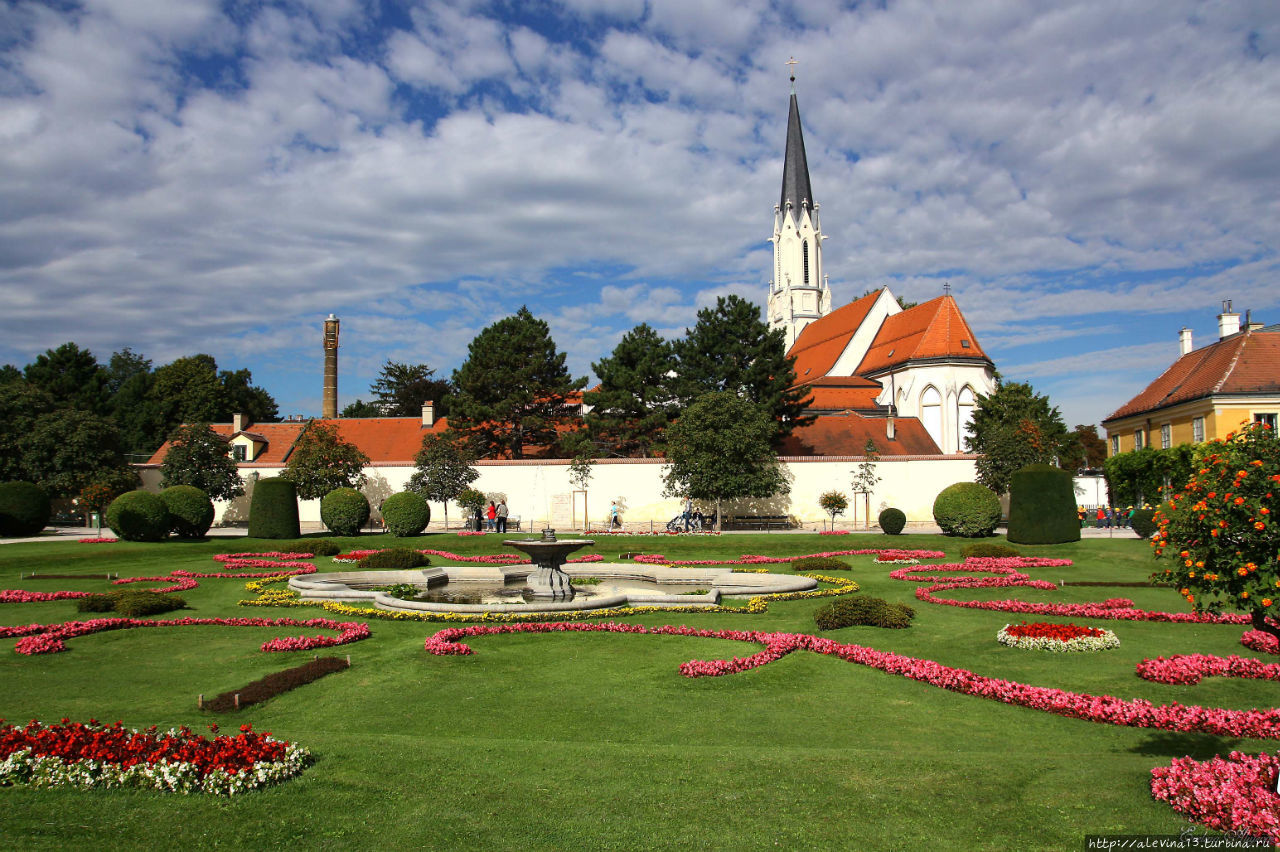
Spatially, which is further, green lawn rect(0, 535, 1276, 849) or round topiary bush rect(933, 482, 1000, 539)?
round topiary bush rect(933, 482, 1000, 539)

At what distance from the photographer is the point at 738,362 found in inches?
1644

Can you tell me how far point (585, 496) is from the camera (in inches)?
1465

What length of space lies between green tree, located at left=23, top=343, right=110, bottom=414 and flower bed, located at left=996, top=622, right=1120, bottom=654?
6812cm

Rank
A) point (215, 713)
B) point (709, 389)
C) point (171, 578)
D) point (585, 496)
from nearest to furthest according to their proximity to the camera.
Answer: point (215, 713) → point (171, 578) → point (585, 496) → point (709, 389)

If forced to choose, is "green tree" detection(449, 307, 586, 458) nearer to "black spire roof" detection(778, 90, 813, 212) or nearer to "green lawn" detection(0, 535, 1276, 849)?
"green lawn" detection(0, 535, 1276, 849)

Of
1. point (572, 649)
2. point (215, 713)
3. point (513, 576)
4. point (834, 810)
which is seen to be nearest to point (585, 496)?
point (513, 576)

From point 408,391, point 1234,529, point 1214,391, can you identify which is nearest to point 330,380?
point 408,391

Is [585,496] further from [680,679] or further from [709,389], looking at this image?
[680,679]

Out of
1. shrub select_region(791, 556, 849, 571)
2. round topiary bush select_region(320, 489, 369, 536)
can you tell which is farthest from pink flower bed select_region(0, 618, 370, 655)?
round topiary bush select_region(320, 489, 369, 536)

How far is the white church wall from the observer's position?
37.2 meters

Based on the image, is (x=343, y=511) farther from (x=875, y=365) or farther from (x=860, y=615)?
(x=875, y=365)

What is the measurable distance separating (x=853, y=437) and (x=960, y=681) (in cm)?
3907

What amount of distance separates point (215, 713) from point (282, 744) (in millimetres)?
2403

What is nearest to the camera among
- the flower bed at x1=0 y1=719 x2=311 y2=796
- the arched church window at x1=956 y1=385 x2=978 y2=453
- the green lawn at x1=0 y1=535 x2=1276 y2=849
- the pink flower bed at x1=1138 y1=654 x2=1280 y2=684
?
the green lawn at x1=0 y1=535 x2=1276 y2=849
